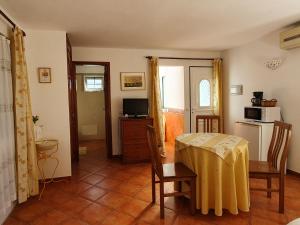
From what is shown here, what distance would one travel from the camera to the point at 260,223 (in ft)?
7.34

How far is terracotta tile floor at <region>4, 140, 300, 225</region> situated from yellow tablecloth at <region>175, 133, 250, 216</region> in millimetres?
150

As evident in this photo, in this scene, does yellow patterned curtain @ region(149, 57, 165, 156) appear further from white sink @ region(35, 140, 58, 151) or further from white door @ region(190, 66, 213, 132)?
white sink @ region(35, 140, 58, 151)

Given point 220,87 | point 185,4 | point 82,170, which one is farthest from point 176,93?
point 185,4

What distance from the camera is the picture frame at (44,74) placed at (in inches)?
130

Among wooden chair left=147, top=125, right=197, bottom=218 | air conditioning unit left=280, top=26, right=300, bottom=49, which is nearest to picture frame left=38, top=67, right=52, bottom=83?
wooden chair left=147, top=125, right=197, bottom=218

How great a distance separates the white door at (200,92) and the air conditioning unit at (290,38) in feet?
6.42

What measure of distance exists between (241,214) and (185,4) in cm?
234

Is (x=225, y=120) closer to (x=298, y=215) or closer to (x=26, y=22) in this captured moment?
(x=298, y=215)

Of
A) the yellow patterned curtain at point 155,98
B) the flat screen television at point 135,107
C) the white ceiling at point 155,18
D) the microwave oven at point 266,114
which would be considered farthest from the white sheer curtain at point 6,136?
the microwave oven at point 266,114

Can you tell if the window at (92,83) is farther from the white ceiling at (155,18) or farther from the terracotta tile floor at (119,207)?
the terracotta tile floor at (119,207)

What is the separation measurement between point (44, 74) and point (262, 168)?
3132 millimetres

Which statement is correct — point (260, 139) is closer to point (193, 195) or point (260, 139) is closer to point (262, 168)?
point (262, 168)

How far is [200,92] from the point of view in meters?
5.26

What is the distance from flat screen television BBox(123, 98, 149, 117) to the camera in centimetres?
451
